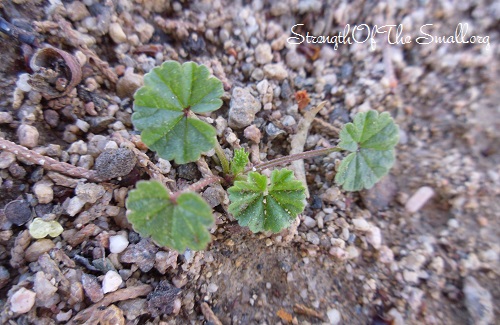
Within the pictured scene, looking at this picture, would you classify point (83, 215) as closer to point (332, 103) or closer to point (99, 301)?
point (99, 301)

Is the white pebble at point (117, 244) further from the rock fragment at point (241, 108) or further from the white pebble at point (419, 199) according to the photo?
the white pebble at point (419, 199)

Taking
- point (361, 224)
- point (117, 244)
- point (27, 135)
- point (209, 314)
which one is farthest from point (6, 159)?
point (361, 224)

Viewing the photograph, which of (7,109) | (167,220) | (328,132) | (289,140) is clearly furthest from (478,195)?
(7,109)

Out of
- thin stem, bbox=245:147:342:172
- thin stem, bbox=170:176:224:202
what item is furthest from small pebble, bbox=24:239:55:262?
thin stem, bbox=245:147:342:172

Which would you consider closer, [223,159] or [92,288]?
[92,288]

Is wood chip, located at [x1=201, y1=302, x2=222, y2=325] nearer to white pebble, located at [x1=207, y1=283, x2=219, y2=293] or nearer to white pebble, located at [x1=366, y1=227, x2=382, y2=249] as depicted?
white pebble, located at [x1=207, y1=283, x2=219, y2=293]

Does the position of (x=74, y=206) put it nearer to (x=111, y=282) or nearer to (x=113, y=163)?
(x=113, y=163)
